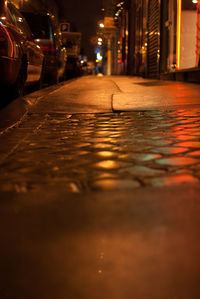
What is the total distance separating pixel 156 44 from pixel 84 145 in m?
14.8

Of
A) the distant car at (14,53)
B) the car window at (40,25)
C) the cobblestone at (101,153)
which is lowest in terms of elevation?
the cobblestone at (101,153)

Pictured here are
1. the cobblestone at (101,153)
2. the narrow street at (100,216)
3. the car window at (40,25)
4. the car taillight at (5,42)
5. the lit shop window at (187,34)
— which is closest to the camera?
the narrow street at (100,216)

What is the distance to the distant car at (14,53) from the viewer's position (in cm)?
594

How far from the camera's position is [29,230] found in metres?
1.53

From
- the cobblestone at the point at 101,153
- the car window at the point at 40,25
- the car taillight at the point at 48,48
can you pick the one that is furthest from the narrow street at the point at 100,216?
the car window at the point at 40,25

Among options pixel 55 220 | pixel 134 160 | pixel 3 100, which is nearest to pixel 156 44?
pixel 3 100

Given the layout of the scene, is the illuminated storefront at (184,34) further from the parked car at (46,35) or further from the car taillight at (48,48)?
the car taillight at (48,48)

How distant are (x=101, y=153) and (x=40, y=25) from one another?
10754 mm

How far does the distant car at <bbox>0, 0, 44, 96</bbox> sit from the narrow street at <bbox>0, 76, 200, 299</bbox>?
2.67 m

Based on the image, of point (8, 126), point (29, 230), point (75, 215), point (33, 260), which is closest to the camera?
point (33, 260)

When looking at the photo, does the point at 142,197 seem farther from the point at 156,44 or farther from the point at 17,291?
the point at 156,44

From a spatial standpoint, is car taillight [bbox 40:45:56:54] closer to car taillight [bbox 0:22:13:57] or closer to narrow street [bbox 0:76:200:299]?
car taillight [bbox 0:22:13:57]

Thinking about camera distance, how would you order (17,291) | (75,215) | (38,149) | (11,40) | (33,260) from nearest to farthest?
(17,291), (33,260), (75,215), (38,149), (11,40)

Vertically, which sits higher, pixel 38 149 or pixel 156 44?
pixel 156 44
